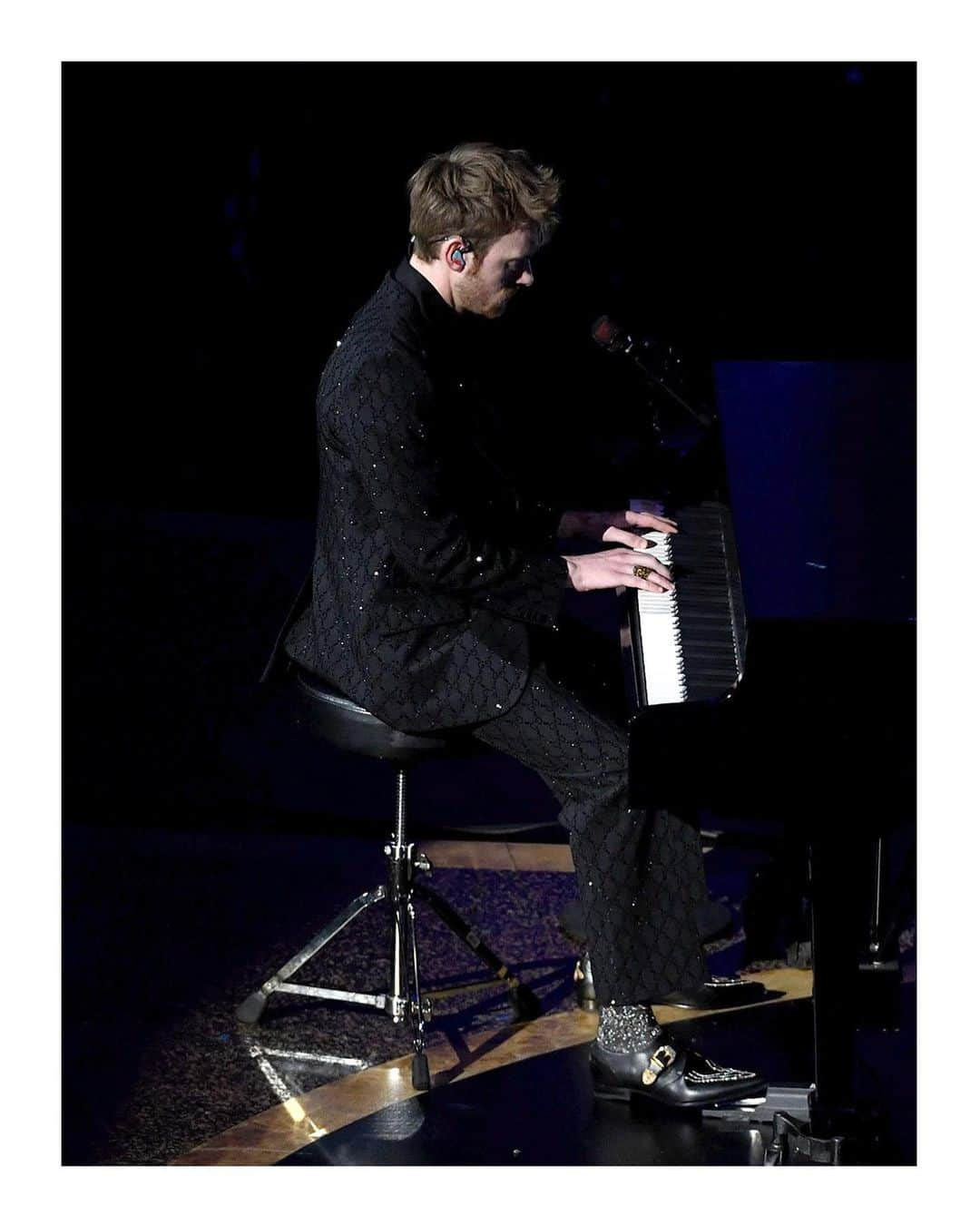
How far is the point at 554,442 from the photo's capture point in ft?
16.3

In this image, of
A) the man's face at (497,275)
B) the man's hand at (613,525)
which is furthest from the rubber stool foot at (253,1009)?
the man's face at (497,275)

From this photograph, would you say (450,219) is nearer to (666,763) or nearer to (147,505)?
(666,763)

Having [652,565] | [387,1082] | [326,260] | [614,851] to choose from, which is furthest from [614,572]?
[326,260]

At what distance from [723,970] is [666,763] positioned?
1.22 metres

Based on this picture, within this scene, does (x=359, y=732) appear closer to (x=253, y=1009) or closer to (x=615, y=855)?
(x=615, y=855)

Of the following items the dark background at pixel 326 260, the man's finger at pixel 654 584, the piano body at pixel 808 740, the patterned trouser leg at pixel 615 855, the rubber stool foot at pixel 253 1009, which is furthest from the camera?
the dark background at pixel 326 260

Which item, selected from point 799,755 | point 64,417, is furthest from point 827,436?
point 64,417

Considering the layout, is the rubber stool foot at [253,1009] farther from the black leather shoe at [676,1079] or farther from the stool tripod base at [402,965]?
the black leather shoe at [676,1079]

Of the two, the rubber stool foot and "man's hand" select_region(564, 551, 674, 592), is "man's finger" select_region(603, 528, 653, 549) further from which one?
the rubber stool foot

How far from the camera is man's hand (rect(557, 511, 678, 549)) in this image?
2828 millimetres

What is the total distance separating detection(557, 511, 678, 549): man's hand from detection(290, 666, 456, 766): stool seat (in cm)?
44

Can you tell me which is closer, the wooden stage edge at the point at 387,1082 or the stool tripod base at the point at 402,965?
the wooden stage edge at the point at 387,1082

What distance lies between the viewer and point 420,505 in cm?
273

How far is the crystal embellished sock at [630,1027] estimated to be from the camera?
2895mm
